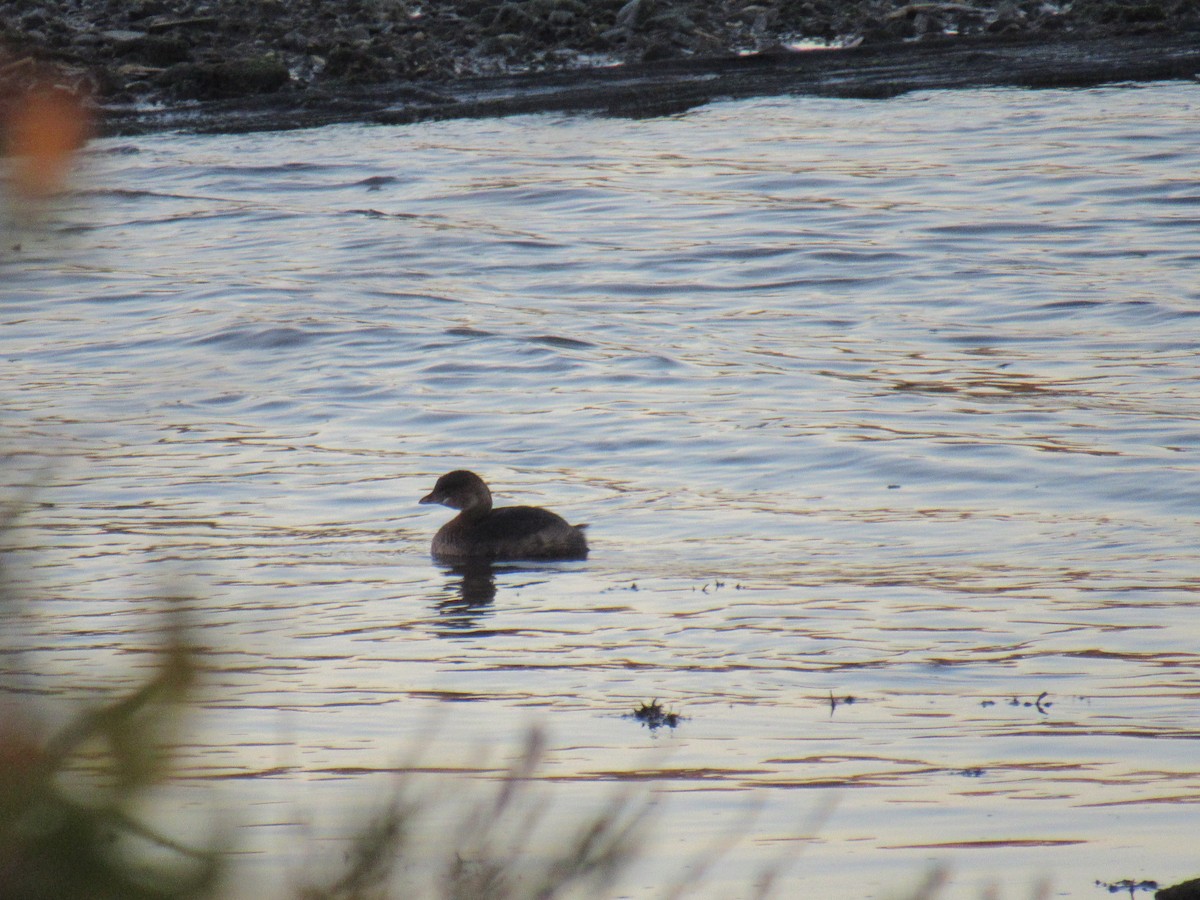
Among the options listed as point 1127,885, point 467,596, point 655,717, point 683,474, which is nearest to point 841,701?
point 655,717

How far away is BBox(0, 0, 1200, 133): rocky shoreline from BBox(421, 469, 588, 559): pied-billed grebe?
16769 mm

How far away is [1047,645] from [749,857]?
8.46ft

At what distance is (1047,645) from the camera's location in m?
7.41

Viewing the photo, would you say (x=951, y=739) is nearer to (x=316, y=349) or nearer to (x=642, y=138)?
(x=316, y=349)

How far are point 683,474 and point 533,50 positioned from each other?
19812 mm

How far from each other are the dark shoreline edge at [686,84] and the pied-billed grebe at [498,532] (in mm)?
16532

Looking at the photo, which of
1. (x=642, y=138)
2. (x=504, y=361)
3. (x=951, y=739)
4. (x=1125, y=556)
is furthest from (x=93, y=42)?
(x=951, y=739)

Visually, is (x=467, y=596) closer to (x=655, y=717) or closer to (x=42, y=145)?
(x=655, y=717)

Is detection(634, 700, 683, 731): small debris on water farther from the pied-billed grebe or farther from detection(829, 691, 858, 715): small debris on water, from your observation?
the pied-billed grebe

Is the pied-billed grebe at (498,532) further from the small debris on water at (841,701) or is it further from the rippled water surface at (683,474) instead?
the small debris on water at (841,701)

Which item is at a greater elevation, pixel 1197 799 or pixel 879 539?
pixel 1197 799

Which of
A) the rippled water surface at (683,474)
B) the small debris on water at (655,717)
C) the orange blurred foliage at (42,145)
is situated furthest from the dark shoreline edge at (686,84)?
the orange blurred foliage at (42,145)

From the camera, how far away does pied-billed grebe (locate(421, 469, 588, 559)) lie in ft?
30.9

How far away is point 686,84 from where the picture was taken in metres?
27.7
